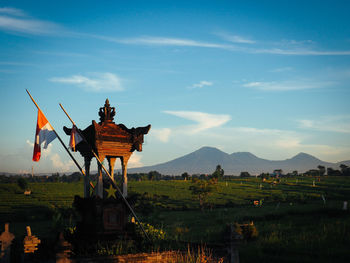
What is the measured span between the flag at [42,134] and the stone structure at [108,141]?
1.80m

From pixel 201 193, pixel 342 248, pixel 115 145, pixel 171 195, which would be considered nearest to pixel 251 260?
pixel 342 248

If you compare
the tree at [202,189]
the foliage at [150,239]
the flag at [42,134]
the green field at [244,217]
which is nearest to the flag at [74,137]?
the flag at [42,134]

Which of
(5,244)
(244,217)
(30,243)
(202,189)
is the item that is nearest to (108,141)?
(30,243)

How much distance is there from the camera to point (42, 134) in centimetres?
1538

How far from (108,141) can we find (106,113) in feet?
4.69

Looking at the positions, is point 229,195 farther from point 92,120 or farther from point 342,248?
point 92,120

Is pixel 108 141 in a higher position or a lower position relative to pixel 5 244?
higher

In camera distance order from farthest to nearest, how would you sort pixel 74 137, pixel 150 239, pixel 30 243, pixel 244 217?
pixel 244 217 < pixel 150 239 < pixel 74 137 < pixel 30 243

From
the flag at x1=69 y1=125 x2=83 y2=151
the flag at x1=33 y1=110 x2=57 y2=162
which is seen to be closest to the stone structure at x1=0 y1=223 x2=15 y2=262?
the flag at x1=33 y1=110 x2=57 y2=162

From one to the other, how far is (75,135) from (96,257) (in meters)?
5.31

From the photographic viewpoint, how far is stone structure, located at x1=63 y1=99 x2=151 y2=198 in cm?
1667

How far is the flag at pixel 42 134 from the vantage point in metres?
15.2

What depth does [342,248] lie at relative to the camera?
27000 millimetres

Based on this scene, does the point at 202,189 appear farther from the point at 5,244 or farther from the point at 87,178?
the point at 5,244
